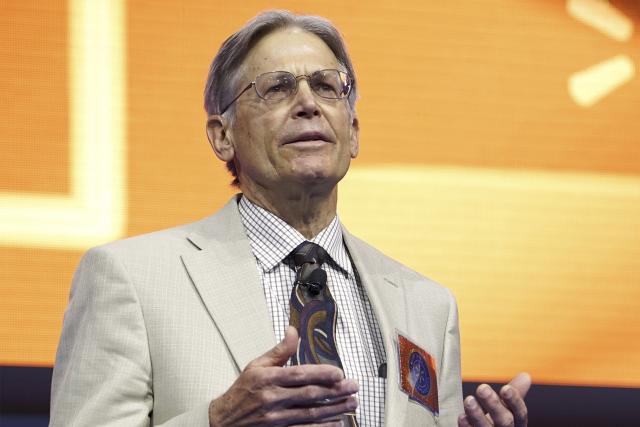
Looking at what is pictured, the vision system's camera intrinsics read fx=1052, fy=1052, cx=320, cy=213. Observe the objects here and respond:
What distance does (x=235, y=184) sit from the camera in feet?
8.17

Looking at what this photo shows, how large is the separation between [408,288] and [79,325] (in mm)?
769

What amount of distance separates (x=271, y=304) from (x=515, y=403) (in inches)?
20.2

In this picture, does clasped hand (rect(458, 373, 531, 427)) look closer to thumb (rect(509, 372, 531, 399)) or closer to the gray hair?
thumb (rect(509, 372, 531, 399))

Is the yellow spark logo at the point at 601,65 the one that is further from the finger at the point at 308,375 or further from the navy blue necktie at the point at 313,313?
the finger at the point at 308,375

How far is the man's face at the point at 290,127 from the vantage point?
7.28ft

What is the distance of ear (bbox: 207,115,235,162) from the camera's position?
93.6 inches

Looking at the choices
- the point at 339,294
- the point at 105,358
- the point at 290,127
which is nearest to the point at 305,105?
the point at 290,127

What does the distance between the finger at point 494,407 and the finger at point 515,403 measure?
0.01 meters

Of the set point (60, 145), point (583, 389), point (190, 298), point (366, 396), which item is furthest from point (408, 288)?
point (60, 145)

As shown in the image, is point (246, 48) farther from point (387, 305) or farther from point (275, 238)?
point (387, 305)

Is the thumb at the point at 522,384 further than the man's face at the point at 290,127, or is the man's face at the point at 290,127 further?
the man's face at the point at 290,127

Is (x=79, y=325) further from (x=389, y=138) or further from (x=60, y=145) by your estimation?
(x=389, y=138)

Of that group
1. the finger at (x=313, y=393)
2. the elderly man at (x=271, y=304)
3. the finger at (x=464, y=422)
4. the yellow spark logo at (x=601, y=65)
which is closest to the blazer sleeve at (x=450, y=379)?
the elderly man at (x=271, y=304)

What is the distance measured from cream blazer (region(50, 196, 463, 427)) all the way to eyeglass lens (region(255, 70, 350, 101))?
0.98 ft
